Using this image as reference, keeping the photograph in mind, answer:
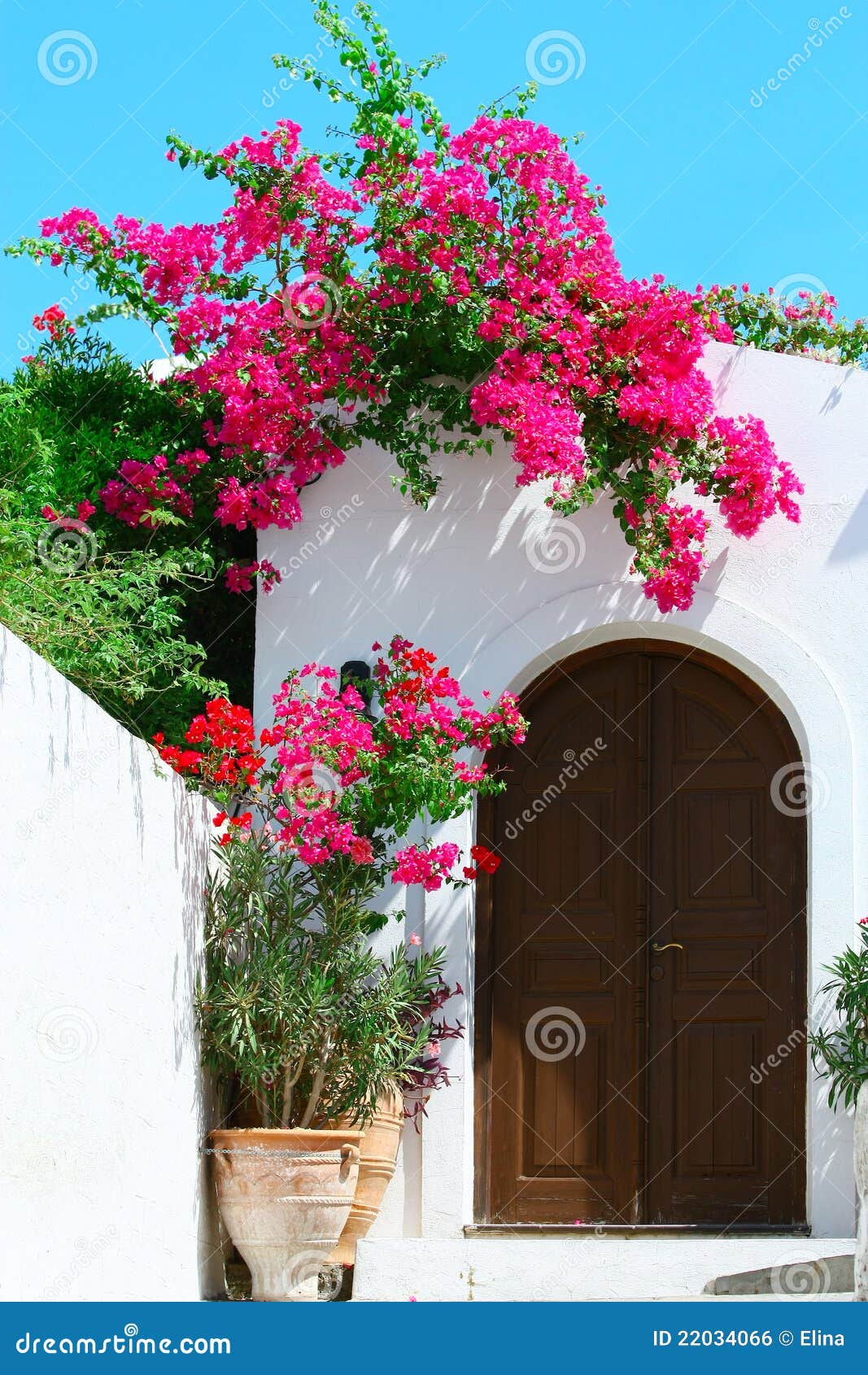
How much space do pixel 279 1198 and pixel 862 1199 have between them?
2533mm

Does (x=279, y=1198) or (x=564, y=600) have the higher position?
(x=564, y=600)

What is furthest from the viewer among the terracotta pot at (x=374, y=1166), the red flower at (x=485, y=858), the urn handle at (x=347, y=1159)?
the red flower at (x=485, y=858)

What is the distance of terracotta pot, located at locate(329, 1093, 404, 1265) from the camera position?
663 cm

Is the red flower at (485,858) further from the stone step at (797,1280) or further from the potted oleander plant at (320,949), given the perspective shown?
the stone step at (797,1280)

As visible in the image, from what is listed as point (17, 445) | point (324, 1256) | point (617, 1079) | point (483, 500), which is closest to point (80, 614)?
point (17, 445)

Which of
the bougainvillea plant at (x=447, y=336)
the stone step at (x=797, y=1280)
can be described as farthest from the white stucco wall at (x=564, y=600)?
the stone step at (x=797, y=1280)

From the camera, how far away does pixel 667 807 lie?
7398 millimetres

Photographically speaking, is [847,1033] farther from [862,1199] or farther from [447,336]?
[447,336]

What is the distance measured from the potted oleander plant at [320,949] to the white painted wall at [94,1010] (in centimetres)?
20

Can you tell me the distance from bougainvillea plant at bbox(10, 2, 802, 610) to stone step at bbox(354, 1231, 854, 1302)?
8.80ft

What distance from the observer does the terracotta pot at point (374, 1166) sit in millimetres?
6629

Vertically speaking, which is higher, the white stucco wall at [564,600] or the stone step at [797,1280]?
the white stucco wall at [564,600]

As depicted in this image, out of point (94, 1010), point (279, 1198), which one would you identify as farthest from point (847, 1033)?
point (94, 1010)

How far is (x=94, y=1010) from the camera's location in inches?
199
